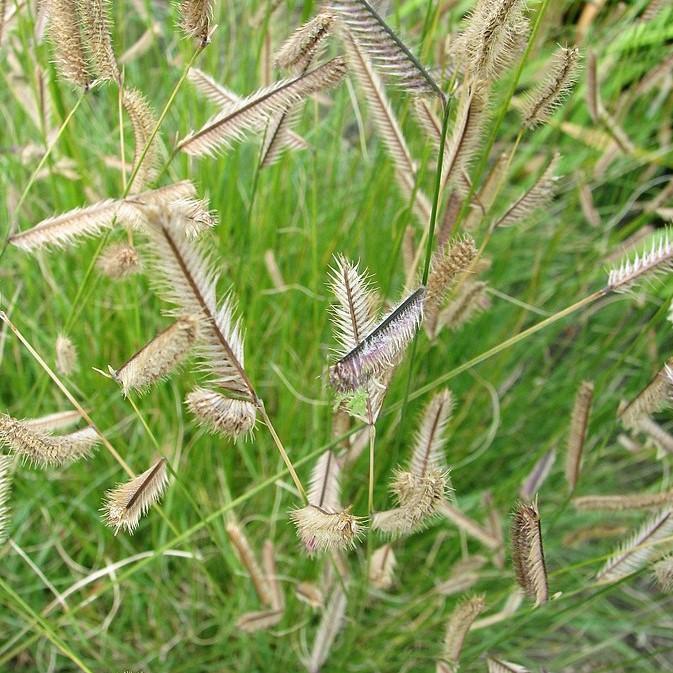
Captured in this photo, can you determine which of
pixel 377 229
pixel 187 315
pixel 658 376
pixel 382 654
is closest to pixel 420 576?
pixel 382 654

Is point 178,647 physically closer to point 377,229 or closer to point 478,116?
point 377,229

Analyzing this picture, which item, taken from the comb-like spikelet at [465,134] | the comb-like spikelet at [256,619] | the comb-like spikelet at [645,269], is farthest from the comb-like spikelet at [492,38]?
the comb-like spikelet at [256,619]

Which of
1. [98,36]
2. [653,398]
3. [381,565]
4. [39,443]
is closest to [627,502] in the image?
[653,398]

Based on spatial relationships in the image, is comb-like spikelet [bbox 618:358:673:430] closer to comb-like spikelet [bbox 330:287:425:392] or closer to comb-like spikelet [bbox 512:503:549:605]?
comb-like spikelet [bbox 512:503:549:605]

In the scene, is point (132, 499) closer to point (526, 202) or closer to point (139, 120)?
point (139, 120)

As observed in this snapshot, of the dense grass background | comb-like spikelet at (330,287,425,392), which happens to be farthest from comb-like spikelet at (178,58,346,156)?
the dense grass background
